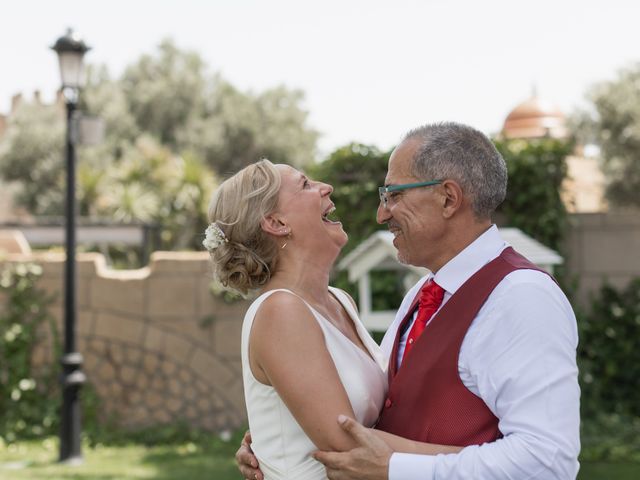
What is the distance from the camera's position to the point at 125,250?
18562mm

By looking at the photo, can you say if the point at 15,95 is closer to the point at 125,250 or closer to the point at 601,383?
the point at 125,250

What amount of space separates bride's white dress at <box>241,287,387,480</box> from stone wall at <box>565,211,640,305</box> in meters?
6.39

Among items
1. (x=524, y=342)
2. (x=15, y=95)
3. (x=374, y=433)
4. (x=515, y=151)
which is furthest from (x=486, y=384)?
(x=15, y=95)

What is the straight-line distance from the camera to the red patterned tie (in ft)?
7.59

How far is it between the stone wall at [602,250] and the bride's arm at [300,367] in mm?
6546

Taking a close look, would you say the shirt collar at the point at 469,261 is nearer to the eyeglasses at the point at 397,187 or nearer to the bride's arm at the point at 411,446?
the eyeglasses at the point at 397,187

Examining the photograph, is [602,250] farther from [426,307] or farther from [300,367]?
[300,367]

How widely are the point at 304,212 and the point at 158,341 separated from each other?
22.5 feet

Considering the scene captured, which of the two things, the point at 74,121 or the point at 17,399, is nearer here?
the point at 74,121

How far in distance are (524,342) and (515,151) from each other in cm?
662

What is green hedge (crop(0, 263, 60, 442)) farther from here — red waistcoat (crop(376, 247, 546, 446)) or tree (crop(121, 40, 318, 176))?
tree (crop(121, 40, 318, 176))

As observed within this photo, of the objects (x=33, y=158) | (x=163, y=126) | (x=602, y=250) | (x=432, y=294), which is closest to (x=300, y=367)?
(x=432, y=294)

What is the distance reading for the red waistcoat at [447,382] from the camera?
2.09 metres

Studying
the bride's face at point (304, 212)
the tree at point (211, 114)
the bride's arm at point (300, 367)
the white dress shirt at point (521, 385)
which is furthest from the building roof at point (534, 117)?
the white dress shirt at point (521, 385)
